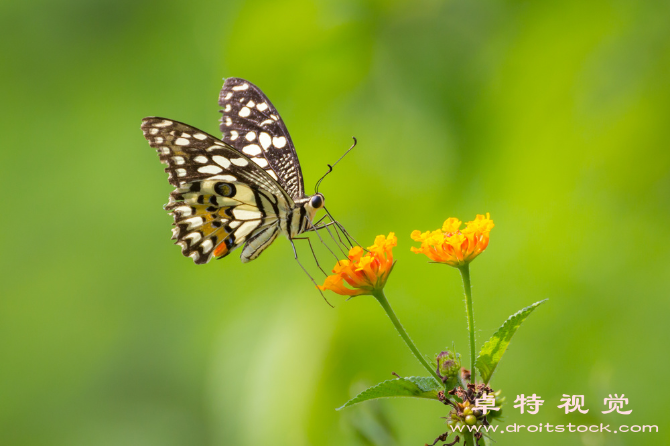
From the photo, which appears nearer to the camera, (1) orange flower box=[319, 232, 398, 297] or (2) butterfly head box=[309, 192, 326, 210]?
(1) orange flower box=[319, 232, 398, 297]

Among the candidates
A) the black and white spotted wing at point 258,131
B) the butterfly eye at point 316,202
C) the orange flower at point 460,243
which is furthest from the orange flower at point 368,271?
the black and white spotted wing at point 258,131

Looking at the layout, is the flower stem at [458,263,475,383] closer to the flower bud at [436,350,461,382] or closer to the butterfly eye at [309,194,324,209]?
the flower bud at [436,350,461,382]

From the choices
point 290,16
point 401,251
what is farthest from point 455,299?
point 290,16

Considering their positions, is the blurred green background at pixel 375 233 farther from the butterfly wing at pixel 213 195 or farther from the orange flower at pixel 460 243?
the butterfly wing at pixel 213 195

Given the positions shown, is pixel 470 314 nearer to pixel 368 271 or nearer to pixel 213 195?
pixel 368 271

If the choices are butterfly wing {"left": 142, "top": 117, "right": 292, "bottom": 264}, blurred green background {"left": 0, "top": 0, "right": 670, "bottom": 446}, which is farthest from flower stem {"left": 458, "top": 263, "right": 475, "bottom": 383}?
butterfly wing {"left": 142, "top": 117, "right": 292, "bottom": 264}

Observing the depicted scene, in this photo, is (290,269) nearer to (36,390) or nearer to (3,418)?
(36,390)
